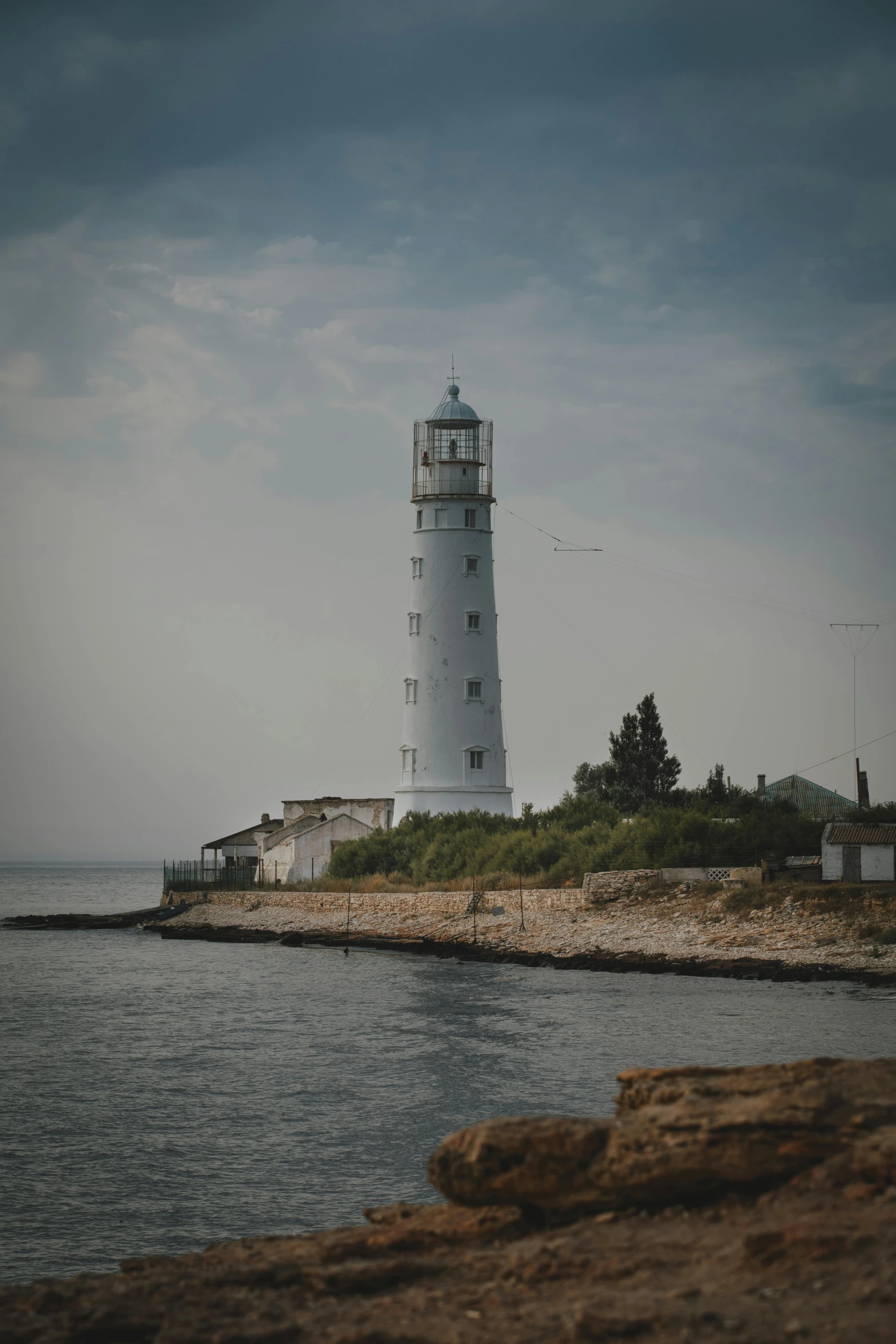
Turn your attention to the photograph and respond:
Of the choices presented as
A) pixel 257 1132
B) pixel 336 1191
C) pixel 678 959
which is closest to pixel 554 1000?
pixel 678 959

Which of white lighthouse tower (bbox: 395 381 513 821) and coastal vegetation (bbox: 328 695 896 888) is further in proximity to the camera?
white lighthouse tower (bbox: 395 381 513 821)

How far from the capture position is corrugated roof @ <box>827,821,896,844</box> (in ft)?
123

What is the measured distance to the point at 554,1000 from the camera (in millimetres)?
29438

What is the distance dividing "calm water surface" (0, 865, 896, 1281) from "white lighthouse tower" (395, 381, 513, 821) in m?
12.8

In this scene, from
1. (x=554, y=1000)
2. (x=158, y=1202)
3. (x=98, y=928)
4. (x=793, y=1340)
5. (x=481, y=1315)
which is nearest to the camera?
(x=793, y=1340)

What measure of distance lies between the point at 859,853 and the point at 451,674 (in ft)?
60.4

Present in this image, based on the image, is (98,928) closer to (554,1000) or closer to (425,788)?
(425,788)

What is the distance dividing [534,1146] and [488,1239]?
1.74 feet

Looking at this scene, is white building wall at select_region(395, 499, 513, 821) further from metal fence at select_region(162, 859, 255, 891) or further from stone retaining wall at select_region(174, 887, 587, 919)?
metal fence at select_region(162, 859, 255, 891)

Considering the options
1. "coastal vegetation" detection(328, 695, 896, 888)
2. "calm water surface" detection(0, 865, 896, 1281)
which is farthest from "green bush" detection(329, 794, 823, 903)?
"calm water surface" detection(0, 865, 896, 1281)

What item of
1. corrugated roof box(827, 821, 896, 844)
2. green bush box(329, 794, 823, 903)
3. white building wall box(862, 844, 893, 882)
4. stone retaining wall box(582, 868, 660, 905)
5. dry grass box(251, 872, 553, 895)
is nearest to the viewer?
white building wall box(862, 844, 893, 882)

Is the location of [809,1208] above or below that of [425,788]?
below

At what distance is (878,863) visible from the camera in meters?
37.5

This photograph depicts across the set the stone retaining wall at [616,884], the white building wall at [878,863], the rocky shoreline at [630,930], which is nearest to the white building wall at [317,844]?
the rocky shoreline at [630,930]
